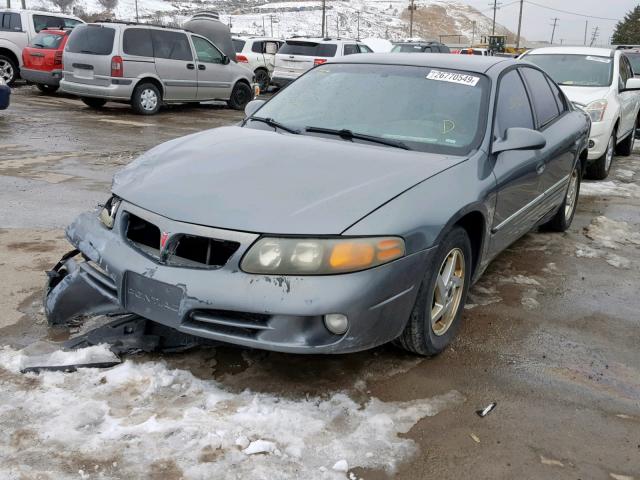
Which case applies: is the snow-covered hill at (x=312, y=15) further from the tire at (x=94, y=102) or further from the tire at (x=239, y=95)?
the tire at (x=94, y=102)

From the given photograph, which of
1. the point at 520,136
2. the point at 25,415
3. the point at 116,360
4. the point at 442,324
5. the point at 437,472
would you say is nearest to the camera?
the point at 437,472

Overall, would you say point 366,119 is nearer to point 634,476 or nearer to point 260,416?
point 260,416

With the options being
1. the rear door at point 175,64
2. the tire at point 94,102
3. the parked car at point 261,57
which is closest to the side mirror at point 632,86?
the rear door at point 175,64

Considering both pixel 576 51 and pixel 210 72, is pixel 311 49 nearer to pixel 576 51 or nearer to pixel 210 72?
pixel 210 72

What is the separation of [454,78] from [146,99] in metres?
9.97

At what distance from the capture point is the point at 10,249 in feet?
15.0

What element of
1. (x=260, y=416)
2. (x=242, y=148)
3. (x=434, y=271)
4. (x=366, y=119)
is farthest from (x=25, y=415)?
(x=366, y=119)

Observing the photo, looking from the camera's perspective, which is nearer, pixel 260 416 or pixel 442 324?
pixel 260 416

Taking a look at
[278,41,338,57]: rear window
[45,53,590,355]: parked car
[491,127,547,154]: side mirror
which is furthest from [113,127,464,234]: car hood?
[278,41,338,57]: rear window

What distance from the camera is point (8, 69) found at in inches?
634

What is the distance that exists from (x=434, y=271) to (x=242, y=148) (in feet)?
3.91

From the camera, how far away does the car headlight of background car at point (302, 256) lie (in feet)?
8.58

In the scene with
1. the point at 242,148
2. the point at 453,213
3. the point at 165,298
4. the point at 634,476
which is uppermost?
the point at 242,148

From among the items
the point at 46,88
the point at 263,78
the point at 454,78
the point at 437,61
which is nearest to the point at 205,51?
the point at 46,88
